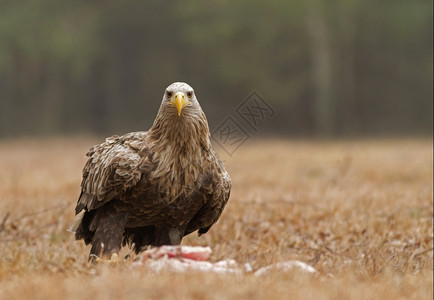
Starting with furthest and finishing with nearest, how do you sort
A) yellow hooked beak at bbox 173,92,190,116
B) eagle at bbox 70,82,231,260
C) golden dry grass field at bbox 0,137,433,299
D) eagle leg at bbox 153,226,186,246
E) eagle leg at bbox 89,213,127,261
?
eagle leg at bbox 153,226,186,246
eagle leg at bbox 89,213,127,261
eagle at bbox 70,82,231,260
yellow hooked beak at bbox 173,92,190,116
golden dry grass field at bbox 0,137,433,299

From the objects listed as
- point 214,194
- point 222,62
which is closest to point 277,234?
point 214,194

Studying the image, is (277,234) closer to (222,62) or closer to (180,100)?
(180,100)

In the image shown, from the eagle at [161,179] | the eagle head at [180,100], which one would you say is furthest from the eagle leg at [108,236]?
the eagle head at [180,100]

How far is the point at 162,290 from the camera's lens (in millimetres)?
4031

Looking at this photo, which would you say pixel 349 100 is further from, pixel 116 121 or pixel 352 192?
pixel 352 192

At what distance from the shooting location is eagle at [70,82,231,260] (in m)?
5.96

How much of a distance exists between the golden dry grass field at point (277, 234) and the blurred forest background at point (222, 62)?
15.5m

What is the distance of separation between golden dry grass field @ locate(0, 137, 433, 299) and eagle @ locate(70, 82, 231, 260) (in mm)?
477

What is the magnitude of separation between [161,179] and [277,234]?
10.1ft

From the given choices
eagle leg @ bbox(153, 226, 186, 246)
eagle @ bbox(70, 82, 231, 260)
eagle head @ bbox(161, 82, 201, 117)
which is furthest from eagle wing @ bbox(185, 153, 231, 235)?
eagle head @ bbox(161, 82, 201, 117)

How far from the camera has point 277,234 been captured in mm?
8672

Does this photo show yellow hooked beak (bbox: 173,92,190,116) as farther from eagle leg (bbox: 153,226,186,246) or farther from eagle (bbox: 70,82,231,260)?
eagle leg (bbox: 153,226,186,246)

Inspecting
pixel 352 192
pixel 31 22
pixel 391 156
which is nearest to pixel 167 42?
pixel 31 22

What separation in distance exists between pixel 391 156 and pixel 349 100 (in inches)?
760
